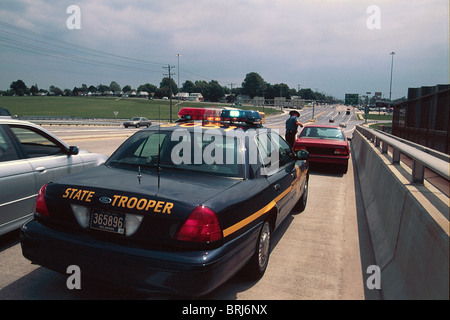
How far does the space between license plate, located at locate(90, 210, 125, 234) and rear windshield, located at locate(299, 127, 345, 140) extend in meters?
9.77

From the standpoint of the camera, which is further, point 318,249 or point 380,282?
point 318,249

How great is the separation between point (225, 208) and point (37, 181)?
3.05 meters

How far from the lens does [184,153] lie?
3971 mm

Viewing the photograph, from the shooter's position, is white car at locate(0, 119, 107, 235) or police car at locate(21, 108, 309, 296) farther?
white car at locate(0, 119, 107, 235)

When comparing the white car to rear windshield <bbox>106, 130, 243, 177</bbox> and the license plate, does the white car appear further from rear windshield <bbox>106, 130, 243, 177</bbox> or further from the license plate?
the license plate

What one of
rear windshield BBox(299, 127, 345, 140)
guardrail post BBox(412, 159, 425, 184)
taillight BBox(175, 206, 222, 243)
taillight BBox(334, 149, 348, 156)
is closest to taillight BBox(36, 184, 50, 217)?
taillight BBox(175, 206, 222, 243)

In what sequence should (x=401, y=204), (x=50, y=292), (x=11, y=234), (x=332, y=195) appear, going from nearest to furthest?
1. (x=50, y=292)
2. (x=401, y=204)
3. (x=11, y=234)
4. (x=332, y=195)

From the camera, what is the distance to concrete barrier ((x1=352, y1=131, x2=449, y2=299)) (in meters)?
2.42

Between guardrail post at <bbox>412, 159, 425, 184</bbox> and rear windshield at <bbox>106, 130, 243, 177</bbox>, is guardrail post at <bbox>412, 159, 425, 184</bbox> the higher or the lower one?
the lower one

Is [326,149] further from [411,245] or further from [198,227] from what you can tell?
[198,227]

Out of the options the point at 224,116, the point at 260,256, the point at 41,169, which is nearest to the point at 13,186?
the point at 41,169

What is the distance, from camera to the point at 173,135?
4.20 meters

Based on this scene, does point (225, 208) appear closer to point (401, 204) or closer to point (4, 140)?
point (401, 204)
